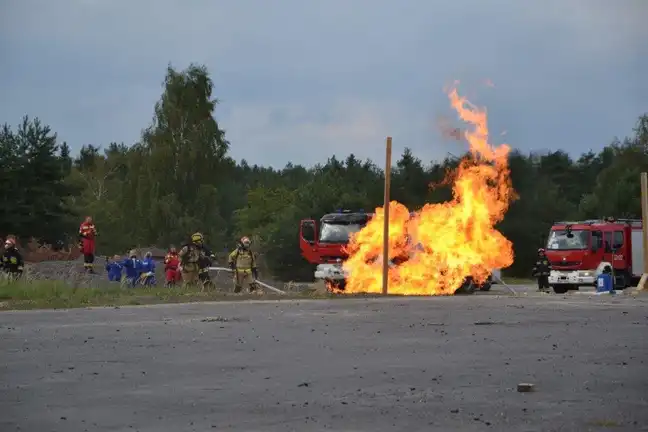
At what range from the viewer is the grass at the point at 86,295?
2636cm

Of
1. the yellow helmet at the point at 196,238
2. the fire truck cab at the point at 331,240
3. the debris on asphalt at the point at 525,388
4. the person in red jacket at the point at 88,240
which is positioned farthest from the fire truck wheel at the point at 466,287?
the debris on asphalt at the point at 525,388

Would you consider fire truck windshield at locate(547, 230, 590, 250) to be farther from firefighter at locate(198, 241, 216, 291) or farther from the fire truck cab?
firefighter at locate(198, 241, 216, 291)

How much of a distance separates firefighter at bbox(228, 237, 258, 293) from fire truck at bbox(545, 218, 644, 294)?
45.4 ft

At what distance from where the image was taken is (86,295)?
2862 cm

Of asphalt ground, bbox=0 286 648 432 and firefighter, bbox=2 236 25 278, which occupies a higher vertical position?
firefighter, bbox=2 236 25 278

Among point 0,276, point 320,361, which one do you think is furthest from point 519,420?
point 0,276

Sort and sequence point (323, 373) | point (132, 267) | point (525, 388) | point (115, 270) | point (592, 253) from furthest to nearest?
1. point (592, 253)
2. point (115, 270)
3. point (132, 267)
4. point (323, 373)
5. point (525, 388)

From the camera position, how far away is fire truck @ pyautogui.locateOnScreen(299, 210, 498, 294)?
37531mm

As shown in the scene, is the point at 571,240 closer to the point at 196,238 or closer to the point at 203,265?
the point at 203,265

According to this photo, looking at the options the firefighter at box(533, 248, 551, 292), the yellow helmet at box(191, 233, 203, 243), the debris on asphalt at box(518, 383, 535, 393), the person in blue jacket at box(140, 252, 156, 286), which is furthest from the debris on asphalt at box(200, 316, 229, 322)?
the firefighter at box(533, 248, 551, 292)

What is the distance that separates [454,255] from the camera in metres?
35.3

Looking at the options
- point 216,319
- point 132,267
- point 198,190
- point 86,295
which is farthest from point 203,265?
point 198,190

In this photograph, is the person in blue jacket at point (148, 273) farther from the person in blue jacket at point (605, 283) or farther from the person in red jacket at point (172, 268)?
the person in blue jacket at point (605, 283)

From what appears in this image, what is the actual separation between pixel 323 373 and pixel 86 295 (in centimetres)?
1757
